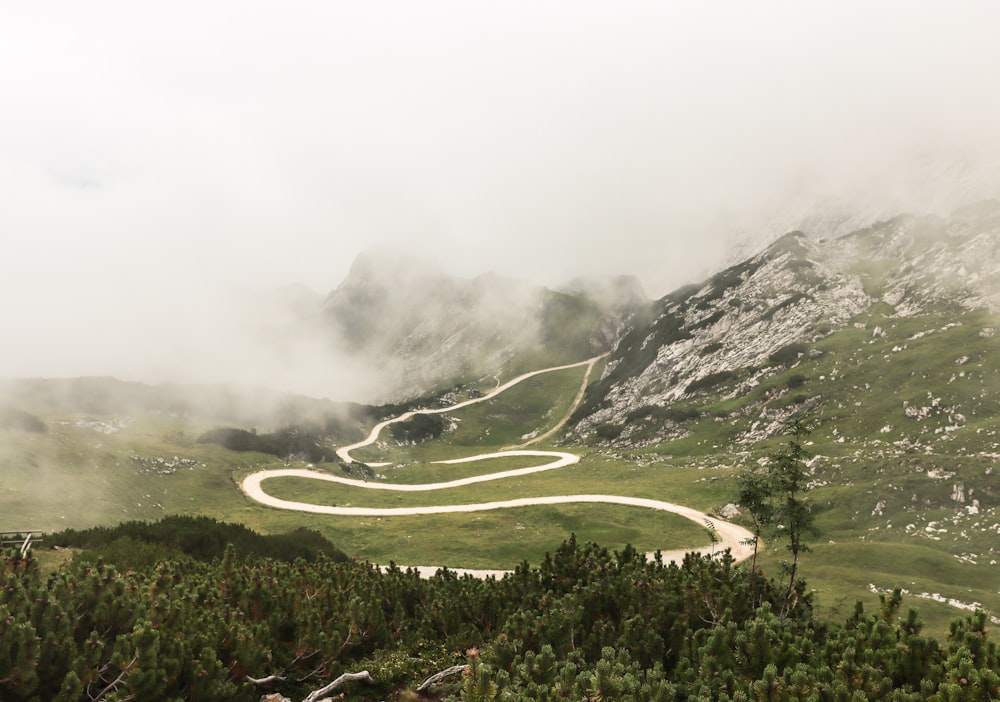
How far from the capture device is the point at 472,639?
725 inches

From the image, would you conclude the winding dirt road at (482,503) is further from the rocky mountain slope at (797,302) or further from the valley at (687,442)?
the rocky mountain slope at (797,302)

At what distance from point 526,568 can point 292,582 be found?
30.7 ft

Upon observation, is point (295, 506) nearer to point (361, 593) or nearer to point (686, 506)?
point (686, 506)

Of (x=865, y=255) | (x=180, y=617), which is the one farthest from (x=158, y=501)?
(x=865, y=255)

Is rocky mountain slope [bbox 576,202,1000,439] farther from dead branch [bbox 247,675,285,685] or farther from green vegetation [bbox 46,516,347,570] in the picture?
dead branch [bbox 247,675,285,685]

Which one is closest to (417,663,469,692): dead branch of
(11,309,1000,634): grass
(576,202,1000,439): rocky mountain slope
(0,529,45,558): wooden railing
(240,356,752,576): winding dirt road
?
(11,309,1000,634): grass

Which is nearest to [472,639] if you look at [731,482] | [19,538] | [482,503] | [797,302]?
[19,538]

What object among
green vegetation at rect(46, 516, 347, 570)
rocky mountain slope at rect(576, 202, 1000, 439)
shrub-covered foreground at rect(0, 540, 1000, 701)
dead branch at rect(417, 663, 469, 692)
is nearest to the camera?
shrub-covered foreground at rect(0, 540, 1000, 701)

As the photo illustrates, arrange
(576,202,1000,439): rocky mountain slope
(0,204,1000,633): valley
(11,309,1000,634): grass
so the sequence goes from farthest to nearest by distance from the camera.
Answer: (576,202,1000,439): rocky mountain slope → (0,204,1000,633): valley → (11,309,1000,634): grass

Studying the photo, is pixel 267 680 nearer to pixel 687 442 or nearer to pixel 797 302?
pixel 687 442

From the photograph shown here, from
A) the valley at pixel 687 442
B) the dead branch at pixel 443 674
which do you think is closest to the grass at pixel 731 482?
the valley at pixel 687 442

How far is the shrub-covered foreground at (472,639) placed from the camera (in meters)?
9.66

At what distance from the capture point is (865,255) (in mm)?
173000

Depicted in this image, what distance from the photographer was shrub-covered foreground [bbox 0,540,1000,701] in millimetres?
9656
